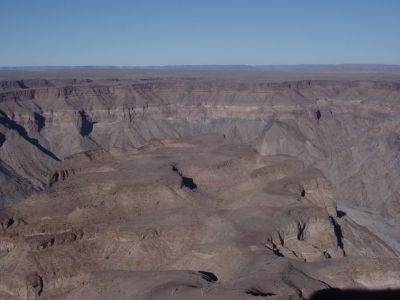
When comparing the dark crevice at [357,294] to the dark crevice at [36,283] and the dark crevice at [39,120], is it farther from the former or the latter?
Answer: the dark crevice at [39,120]

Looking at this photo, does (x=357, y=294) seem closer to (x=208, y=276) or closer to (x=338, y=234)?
(x=208, y=276)

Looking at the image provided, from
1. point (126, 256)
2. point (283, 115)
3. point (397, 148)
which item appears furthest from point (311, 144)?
point (126, 256)

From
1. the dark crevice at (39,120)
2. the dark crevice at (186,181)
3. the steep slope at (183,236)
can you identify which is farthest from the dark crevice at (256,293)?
the dark crevice at (39,120)

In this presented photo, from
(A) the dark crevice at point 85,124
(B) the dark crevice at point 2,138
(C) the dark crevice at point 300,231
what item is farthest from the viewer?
(A) the dark crevice at point 85,124

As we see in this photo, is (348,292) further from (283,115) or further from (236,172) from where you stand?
(283,115)

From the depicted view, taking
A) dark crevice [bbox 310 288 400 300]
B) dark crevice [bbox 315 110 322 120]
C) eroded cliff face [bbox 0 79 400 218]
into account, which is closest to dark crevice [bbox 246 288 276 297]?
dark crevice [bbox 310 288 400 300]

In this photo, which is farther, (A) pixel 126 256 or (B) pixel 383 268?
(A) pixel 126 256

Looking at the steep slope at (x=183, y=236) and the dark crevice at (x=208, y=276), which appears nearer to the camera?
the steep slope at (x=183, y=236)
